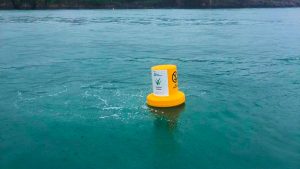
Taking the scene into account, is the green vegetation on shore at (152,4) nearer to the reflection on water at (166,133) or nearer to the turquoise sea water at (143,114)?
the turquoise sea water at (143,114)

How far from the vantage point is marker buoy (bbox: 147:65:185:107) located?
10305 mm

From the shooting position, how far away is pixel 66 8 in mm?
80875

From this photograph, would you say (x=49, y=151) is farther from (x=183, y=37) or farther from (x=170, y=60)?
(x=183, y=37)

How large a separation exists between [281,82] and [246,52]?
7.81m

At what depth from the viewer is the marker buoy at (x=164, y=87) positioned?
33.8 feet

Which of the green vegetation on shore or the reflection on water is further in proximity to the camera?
the green vegetation on shore

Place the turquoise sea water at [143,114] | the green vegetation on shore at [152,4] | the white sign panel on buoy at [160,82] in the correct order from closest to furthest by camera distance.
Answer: the turquoise sea water at [143,114], the white sign panel on buoy at [160,82], the green vegetation on shore at [152,4]

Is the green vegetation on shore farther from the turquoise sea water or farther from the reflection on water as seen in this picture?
the reflection on water

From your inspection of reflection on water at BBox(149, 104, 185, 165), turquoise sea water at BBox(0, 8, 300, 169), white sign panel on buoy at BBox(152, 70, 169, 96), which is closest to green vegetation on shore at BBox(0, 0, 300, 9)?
turquoise sea water at BBox(0, 8, 300, 169)

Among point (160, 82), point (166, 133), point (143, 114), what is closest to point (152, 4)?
point (160, 82)

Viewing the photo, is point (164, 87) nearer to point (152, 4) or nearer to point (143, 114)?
point (143, 114)

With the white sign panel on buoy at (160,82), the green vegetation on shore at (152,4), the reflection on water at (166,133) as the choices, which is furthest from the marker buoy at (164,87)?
the green vegetation on shore at (152,4)

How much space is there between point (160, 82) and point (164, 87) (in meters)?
0.18

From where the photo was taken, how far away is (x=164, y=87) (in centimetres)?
1048
